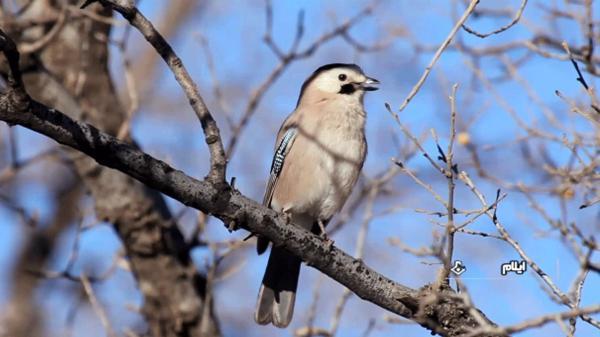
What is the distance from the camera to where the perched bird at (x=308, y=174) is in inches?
233

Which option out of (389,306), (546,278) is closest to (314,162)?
(389,306)

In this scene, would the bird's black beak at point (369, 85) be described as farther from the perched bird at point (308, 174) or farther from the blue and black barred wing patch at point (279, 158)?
the blue and black barred wing patch at point (279, 158)

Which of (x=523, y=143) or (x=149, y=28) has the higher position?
(x=523, y=143)

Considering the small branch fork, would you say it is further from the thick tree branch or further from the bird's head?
the bird's head

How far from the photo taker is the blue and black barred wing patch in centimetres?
607

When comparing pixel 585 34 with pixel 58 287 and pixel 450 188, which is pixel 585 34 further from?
pixel 58 287

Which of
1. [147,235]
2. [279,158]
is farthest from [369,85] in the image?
[147,235]

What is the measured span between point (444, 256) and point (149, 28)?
1467 millimetres

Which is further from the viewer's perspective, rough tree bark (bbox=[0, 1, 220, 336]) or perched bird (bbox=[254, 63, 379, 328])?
rough tree bark (bbox=[0, 1, 220, 336])

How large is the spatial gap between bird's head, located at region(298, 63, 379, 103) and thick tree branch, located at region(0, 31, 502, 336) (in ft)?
7.03

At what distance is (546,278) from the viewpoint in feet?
11.8

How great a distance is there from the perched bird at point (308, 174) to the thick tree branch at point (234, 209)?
4.57 ft

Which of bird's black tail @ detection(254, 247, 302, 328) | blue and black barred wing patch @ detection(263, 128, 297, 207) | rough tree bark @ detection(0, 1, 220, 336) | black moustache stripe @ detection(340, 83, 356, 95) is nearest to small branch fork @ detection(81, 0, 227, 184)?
bird's black tail @ detection(254, 247, 302, 328)

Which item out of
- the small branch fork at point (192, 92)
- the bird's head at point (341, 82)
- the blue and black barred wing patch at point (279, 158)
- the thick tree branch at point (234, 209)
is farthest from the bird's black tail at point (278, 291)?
the small branch fork at point (192, 92)
